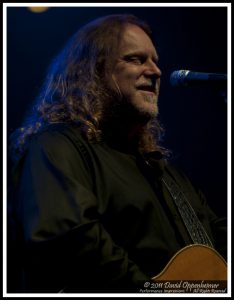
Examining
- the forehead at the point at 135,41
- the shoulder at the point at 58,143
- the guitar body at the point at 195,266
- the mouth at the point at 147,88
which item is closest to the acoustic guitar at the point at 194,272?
the guitar body at the point at 195,266

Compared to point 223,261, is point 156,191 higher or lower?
higher

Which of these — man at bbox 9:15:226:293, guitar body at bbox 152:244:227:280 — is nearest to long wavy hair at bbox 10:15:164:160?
man at bbox 9:15:226:293

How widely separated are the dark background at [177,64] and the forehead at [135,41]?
6.0 inches

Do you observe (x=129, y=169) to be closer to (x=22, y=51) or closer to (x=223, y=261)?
(x=223, y=261)

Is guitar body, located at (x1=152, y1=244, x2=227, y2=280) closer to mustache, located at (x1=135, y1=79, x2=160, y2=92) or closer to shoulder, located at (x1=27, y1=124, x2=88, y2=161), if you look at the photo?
shoulder, located at (x1=27, y1=124, x2=88, y2=161)

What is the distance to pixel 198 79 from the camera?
1.78 metres

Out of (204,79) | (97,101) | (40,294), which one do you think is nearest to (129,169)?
(97,101)

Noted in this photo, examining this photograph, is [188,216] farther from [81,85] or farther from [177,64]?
[177,64]

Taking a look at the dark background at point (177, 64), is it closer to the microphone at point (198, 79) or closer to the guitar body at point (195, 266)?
the microphone at point (198, 79)

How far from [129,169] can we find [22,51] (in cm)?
86

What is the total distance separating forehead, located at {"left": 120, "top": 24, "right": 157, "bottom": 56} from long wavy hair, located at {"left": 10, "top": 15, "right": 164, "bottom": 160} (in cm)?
3

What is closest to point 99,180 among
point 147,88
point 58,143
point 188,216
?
point 58,143

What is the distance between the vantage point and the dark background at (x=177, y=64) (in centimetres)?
217

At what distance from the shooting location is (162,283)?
1642 millimetres
